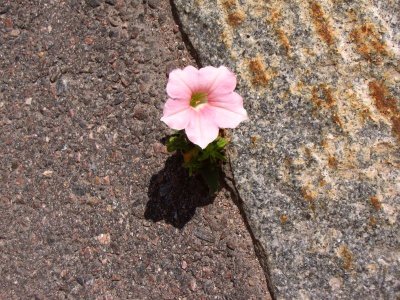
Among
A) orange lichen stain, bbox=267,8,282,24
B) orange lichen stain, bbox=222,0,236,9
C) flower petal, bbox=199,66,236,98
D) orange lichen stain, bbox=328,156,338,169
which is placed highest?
orange lichen stain, bbox=267,8,282,24

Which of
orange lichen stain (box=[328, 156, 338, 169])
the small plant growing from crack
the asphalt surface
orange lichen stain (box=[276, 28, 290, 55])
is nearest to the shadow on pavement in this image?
the asphalt surface

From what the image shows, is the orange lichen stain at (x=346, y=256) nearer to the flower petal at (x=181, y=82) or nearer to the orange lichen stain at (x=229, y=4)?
the flower petal at (x=181, y=82)

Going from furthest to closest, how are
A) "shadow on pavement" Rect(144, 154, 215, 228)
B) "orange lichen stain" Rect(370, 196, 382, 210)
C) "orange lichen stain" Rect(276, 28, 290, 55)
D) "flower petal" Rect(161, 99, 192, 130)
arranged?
"shadow on pavement" Rect(144, 154, 215, 228)
"orange lichen stain" Rect(276, 28, 290, 55)
"orange lichen stain" Rect(370, 196, 382, 210)
"flower petal" Rect(161, 99, 192, 130)

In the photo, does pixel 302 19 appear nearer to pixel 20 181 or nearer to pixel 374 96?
pixel 374 96

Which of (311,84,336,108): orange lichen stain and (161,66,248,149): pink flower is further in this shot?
(311,84,336,108): orange lichen stain

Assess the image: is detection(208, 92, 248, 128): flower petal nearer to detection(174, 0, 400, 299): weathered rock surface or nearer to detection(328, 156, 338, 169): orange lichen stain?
detection(174, 0, 400, 299): weathered rock surface

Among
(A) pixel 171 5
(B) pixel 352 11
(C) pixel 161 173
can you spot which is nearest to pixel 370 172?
(B) pixel 352 11
